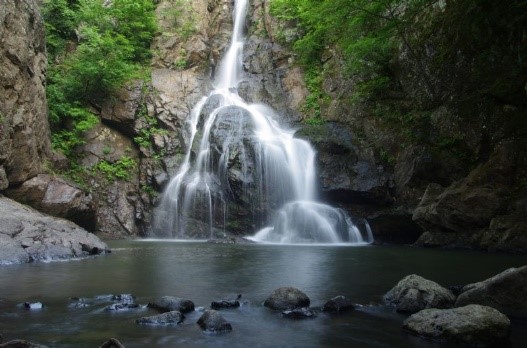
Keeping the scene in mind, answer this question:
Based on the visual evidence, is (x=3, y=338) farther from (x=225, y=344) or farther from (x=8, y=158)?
(x=8, y=158)

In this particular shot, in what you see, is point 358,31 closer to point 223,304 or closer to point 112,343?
point 223,304

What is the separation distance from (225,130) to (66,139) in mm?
8440

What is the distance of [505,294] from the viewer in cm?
663

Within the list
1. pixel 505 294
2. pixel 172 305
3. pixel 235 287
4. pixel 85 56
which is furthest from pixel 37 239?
pixel 85 56

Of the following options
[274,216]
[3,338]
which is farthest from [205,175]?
[3,338]

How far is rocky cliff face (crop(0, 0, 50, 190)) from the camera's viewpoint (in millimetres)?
16719

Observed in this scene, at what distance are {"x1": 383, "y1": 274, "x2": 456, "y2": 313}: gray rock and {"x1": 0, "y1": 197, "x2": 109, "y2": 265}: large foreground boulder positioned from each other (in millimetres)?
9410

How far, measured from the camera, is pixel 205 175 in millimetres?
21812

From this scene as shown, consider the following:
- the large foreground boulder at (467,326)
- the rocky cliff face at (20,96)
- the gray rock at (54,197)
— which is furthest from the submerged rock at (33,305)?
the gray rock at (54,197)

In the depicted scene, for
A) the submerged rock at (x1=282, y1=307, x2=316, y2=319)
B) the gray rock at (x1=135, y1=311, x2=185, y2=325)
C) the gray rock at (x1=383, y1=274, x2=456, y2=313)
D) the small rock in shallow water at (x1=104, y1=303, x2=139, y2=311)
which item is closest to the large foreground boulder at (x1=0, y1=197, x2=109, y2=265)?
the small rock in shallow water at (x1=104, y1=303, x2=139, y2=311)

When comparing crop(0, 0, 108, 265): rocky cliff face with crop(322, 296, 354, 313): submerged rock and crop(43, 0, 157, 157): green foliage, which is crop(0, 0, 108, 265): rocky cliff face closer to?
crop(43, 0, 157, 157): green foliage

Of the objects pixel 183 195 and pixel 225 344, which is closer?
pixel 225 344

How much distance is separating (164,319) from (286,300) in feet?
6.52

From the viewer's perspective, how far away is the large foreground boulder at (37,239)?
39.1 feet
